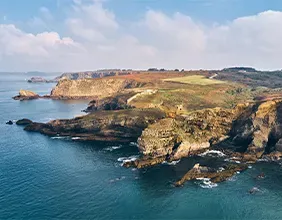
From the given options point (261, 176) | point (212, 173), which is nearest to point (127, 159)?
point (212, 173)

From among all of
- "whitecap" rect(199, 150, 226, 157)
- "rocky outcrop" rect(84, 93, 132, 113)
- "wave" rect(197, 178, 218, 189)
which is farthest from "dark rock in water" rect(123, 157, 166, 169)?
"rocky outcrop" rect(84, 93, 132, 113)

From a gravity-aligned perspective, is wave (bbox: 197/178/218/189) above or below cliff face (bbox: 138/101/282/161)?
below

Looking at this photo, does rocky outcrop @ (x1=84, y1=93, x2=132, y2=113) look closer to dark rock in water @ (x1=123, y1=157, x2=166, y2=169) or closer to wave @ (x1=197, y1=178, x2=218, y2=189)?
dark rock in water @ (x1=123, y1=157, x2=166, y2=169)

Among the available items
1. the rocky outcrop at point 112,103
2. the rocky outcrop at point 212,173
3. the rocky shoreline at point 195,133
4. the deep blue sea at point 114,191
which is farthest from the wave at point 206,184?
the rocky outcrop at point 112,103

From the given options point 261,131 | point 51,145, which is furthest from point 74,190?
point 261,131

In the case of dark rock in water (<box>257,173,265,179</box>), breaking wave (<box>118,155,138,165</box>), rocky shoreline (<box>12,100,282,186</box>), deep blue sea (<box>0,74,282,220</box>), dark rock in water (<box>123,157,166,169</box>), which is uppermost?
rocky shoreline (<box>12,100,282,186</box>)

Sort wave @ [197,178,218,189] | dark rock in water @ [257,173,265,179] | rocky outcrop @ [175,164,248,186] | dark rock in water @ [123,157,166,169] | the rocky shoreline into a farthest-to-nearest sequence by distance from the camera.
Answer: the rocky shoreline < dark rock in water @ [123,157,166,169] < dark rock in water @ [257,173,265,179] < rocky outcrop @ [175,164,248,186] < wave @ [197,178,218,189]

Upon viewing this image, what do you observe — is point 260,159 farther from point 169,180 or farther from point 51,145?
point 51,145

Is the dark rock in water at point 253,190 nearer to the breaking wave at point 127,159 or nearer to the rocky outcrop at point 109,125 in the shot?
the breaking wave at point 127,159
